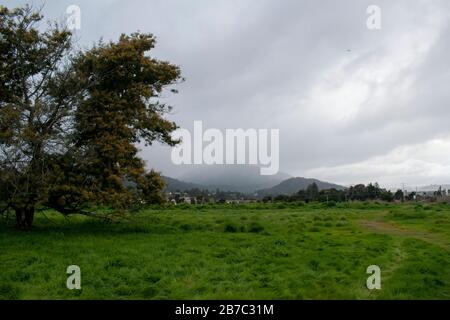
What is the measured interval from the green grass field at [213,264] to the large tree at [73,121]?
6.07 ft

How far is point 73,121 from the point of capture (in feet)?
67.6

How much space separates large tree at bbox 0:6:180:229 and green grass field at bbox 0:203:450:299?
185cm

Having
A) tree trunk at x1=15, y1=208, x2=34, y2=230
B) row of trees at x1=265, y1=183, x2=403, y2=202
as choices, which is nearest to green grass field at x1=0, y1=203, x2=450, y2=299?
tree trunk at x1=15, y1=208, x2=34, y2=230

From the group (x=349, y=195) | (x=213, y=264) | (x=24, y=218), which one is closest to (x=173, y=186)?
A: (x=349, y=195)

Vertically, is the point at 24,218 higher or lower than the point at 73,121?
lower

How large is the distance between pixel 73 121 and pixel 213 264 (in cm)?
1079

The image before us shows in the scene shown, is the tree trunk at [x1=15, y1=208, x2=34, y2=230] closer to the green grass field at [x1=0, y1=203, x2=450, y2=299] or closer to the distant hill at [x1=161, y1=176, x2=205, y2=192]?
the green grass field at [x1=0, y1=203, x2=450, y2=299]

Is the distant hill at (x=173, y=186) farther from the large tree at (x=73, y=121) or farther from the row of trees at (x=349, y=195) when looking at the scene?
the row of trees at (x=349, y=195)

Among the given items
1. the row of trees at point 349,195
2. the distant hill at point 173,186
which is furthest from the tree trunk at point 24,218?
the row of trees at point 349,195

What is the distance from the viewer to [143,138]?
2281 cm

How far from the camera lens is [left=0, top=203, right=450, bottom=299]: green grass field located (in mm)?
10469

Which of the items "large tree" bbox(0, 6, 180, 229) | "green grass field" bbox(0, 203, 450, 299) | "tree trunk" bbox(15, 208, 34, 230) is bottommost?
"green grass field" bbox(0, 203, 450, 299)

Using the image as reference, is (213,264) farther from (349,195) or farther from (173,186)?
(173,186)

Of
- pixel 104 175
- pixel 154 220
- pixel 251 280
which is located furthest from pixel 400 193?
pixel 251 280
